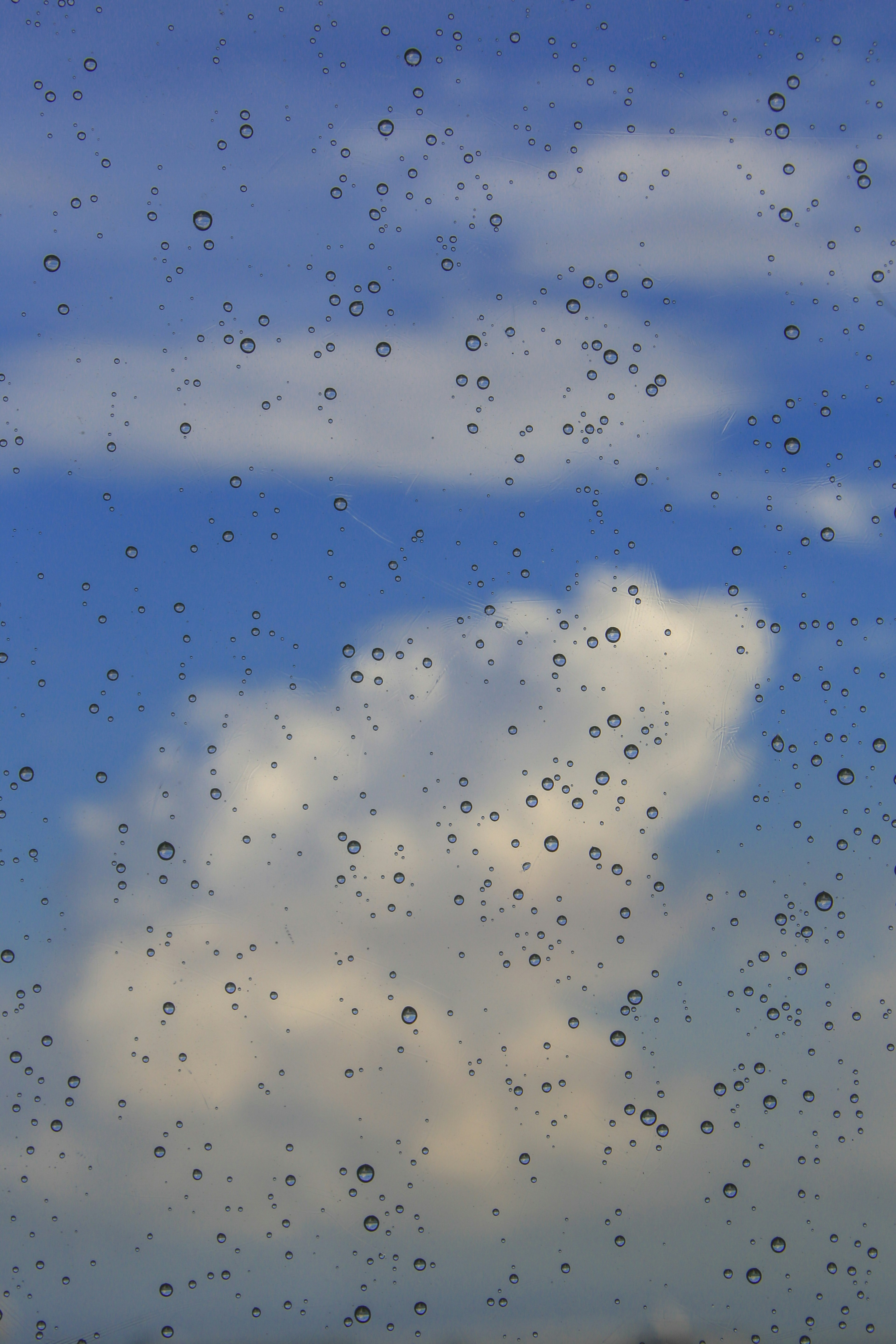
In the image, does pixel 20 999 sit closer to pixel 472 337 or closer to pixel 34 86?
pixel 472 337

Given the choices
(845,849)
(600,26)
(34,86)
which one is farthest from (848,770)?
(34,86)

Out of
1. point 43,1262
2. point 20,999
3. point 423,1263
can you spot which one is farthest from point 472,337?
point 43,1262

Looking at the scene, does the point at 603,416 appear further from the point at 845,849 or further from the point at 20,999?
the point at 20,999

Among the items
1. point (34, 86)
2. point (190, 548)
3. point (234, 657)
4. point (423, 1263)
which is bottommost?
→ point (423, 1263)

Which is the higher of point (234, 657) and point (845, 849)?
point (234, 657)

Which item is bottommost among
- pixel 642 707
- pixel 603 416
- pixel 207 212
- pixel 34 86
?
pixel 642 707

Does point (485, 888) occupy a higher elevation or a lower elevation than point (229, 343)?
lower

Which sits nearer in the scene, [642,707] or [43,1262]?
[43,1262]
